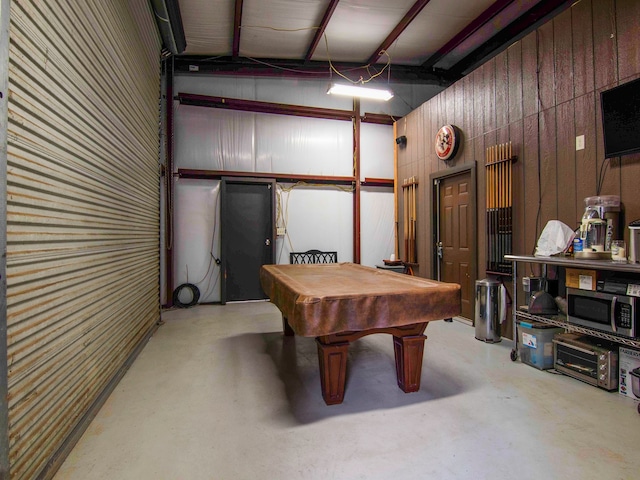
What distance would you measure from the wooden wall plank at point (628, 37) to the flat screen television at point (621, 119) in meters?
0.21

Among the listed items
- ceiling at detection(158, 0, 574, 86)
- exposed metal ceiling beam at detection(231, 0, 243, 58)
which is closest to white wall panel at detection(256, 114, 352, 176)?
ceiling at detection(158, 0, 574, 86)

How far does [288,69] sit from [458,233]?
4.20m

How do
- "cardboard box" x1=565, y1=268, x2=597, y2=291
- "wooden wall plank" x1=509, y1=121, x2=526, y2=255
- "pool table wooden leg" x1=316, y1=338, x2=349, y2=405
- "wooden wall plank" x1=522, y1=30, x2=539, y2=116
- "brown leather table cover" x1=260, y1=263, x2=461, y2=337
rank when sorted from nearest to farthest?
"brown leather table cover" x1=260, y1=263, x2=461, y2=337, "pool table wooden leg" x1=316, y1=338, x2=349, y2=405, "cardboard box" x1=565, y1=268, x2=597, y2=291, "wooden wall plank" x1=522, y1=30, x2=539, y2=116, "wooden wall plank" x1=509, y1=121, x2=526, y2=255

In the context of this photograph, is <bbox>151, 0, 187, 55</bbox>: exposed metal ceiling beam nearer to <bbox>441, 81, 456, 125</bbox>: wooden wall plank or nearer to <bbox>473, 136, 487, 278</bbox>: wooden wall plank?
<bbox>441, 81, 456, 125</bbox>: wooden wall plank

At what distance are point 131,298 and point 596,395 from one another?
13.1 ft

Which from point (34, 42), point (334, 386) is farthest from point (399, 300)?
point (34, 42)

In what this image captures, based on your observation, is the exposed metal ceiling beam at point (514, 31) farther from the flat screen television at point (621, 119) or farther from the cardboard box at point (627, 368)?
the cardboard box at point (627, 368)

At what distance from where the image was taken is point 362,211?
6.60m

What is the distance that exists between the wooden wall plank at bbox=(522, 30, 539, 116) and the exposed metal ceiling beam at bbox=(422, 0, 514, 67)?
1244 millimetres

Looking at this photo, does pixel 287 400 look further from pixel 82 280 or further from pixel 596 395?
pixel 596 395

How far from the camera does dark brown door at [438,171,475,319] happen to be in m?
4.46

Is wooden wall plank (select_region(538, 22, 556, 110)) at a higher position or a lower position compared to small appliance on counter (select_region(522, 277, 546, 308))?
higher

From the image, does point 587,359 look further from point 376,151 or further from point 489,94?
point 376,151

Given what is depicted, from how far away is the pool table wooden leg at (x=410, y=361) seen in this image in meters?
2.43
